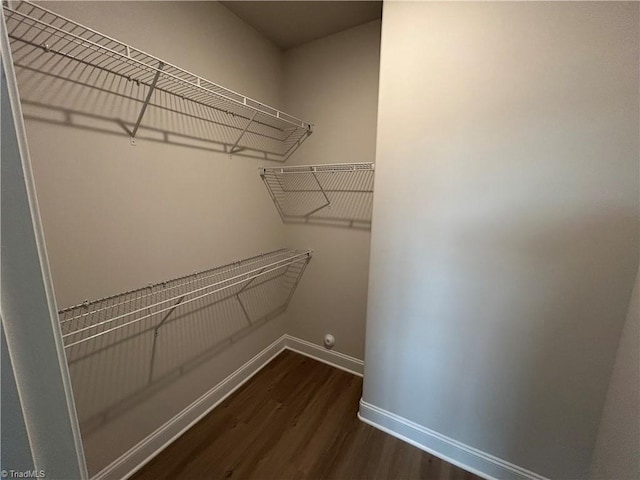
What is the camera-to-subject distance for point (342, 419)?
5.39ft

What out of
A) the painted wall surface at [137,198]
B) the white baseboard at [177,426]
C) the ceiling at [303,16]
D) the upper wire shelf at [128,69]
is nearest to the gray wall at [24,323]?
the upper wire shelf at [128,69]

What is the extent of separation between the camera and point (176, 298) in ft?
3.97

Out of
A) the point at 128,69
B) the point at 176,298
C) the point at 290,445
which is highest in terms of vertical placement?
the point at 128,69

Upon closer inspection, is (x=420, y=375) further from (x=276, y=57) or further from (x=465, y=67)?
(x=276, y=57)

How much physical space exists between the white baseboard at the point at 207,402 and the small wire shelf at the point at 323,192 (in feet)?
3.62

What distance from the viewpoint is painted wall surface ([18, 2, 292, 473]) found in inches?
39.3

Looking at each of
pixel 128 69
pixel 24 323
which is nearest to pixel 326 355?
pixel 24 323

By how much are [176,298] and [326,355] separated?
1.40m

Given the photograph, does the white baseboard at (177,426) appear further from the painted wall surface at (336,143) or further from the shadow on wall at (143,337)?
the painted wall surface at (336,143)

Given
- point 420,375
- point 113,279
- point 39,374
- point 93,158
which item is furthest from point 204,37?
point 420,375

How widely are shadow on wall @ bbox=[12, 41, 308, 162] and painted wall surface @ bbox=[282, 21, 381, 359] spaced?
59 centimetres

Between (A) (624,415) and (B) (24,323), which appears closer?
(B) (24,323)

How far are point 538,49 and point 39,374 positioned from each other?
1.69m

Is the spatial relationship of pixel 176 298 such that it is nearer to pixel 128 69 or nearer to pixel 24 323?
pixel 24 323
